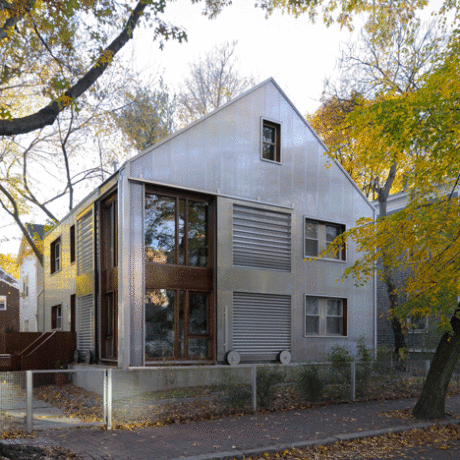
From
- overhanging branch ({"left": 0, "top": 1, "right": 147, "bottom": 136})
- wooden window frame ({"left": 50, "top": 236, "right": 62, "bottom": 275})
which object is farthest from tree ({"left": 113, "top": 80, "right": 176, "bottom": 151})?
overhanging branch ({"left": 0, "top": 1, "right": 147, "bottom": 136})

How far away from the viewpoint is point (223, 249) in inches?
622

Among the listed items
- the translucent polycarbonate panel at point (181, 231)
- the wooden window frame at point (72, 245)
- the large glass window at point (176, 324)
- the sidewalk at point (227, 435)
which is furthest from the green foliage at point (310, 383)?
the wooden window frame at point (72, 245)

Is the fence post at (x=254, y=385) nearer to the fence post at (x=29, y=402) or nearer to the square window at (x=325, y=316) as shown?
the fence post at (x=29, y=402)

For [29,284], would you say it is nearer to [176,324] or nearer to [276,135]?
[276,135]

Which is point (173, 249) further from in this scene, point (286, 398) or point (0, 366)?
point (0, 366)

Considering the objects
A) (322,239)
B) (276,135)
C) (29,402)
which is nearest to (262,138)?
(276,135)

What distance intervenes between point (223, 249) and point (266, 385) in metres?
4.61

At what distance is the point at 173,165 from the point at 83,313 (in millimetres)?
6799

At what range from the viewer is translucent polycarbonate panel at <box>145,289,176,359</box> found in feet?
47.0

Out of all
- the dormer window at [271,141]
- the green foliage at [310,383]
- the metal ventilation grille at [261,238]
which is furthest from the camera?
the dormer window at [271,141]

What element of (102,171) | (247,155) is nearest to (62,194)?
(102,171)

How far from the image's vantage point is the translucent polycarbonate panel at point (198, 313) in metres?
15.3

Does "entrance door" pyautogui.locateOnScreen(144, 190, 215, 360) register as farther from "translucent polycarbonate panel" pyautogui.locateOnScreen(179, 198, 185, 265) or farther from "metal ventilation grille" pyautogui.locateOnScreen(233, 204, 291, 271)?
"metal ventilation grille" pyautogui.locateOnScreen(233, 204, 291, 271)

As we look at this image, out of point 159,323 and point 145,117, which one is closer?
point 159,323
